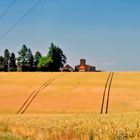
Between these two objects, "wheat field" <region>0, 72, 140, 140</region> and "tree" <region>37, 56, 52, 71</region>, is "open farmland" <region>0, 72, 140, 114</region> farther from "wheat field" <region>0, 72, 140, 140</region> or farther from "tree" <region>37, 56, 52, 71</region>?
"tree" <region>37, 56, 52, 71</region>

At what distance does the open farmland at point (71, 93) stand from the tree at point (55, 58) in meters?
138

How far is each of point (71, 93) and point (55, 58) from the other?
493 feet

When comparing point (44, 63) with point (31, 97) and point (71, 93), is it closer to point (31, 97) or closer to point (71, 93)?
point (71, 93)

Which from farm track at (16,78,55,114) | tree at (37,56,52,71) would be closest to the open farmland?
farm track at (16,78,55,114)

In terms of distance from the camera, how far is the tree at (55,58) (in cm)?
18800

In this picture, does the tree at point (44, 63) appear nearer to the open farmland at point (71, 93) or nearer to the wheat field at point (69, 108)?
the wheat field at point (69, 108)

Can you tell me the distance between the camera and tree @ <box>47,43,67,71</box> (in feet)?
617

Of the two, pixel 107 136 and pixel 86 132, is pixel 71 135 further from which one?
pixel 107 136

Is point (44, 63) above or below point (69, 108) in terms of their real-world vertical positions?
above

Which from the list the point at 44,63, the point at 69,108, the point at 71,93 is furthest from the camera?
the point at 44,63

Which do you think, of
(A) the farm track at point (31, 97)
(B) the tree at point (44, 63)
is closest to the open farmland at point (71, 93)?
(A) the farm track at point (31, 97)

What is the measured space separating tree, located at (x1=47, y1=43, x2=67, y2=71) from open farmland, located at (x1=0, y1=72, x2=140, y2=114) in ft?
452

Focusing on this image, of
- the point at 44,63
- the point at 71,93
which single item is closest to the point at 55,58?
the point at 44,63

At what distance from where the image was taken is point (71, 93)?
39.3m
